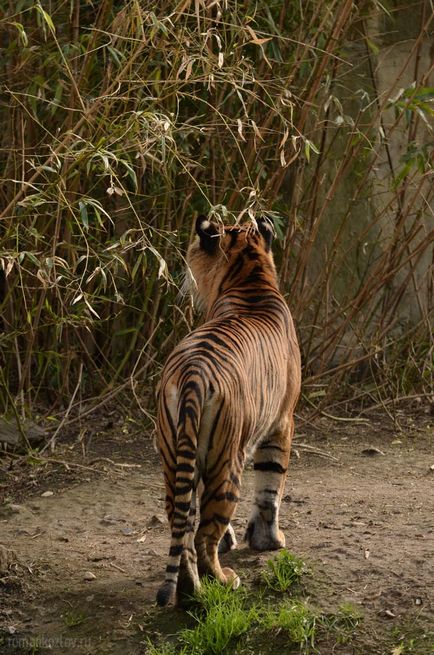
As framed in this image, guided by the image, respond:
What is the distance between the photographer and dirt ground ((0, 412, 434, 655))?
4539mm

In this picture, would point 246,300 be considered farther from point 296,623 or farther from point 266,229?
point 296,623

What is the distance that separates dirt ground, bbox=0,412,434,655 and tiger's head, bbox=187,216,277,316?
1.21 metres

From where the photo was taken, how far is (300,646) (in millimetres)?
4301

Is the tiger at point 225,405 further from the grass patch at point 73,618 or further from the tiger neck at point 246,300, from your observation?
the grass patch at point 73,618

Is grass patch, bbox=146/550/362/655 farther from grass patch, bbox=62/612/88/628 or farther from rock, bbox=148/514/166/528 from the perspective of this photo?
rock, bbox=148/514/166/528

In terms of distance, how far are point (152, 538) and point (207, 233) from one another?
1502 mm

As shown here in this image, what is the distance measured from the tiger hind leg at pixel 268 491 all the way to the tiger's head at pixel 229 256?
2.55 feet

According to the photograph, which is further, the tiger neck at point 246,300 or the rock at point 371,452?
the rock at point 371,452

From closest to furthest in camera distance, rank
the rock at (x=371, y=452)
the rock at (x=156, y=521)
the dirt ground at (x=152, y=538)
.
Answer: the dirt ground at (x=152, y=538) → the rock at (x=156, y=521) → the rock at (x=371, y=452)

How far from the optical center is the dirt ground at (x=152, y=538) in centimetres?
454

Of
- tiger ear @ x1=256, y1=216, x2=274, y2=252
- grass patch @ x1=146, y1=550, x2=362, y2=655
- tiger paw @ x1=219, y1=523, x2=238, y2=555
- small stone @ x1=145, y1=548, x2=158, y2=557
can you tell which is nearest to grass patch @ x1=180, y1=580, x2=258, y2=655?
grass patch @ x1=146, y1=550, x2=362, y2=655

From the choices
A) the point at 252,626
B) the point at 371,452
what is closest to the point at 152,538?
the point at 252,626

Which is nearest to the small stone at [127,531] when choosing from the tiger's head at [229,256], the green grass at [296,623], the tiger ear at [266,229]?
the tiger's head at [229,256]

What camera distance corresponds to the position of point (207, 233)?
5.41 meters
